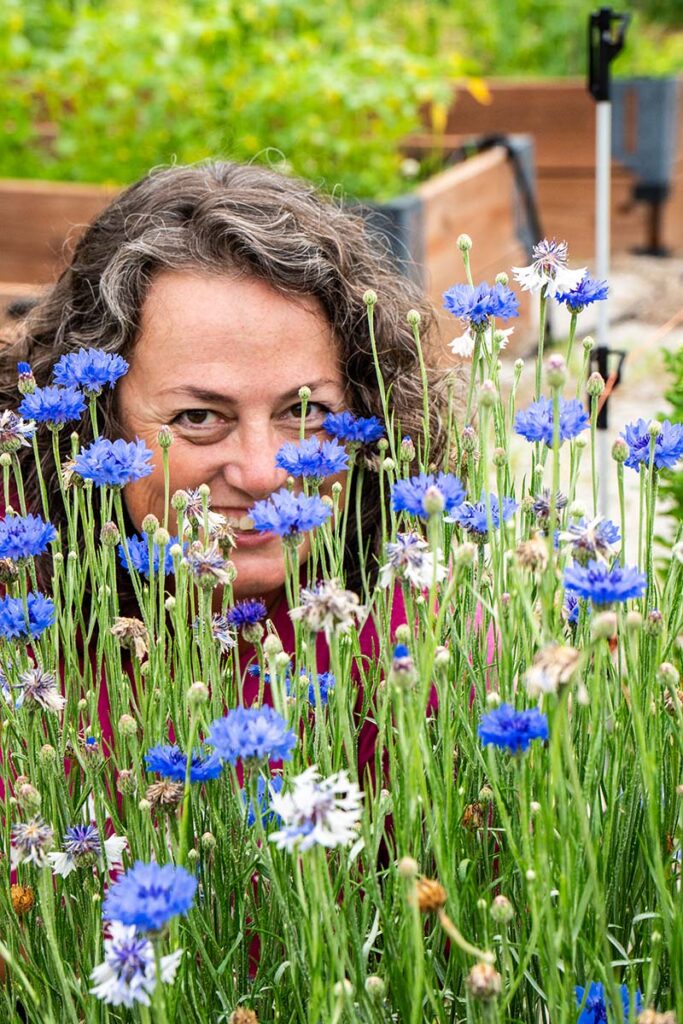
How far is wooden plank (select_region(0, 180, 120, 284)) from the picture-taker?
3.42m

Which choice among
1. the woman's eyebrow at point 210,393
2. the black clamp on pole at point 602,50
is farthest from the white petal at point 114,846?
the black clamp on pole at point 602,50

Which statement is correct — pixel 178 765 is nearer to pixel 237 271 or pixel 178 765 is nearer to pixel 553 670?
pixel 553 670

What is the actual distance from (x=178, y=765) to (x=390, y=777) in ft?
0.46

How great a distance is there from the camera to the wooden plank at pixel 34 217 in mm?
3418

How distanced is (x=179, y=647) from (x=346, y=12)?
14.5ft

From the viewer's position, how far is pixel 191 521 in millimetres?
1024

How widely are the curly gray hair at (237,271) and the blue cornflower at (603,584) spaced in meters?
0.68

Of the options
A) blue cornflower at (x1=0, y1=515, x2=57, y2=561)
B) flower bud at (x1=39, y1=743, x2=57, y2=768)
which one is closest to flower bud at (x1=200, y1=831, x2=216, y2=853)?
flower bud at (x1=39, y1=743, x2=57, y2=768)

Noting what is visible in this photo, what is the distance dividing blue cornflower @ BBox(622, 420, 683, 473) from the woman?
1.23ft

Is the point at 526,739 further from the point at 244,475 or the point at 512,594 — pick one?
the point at 244,475

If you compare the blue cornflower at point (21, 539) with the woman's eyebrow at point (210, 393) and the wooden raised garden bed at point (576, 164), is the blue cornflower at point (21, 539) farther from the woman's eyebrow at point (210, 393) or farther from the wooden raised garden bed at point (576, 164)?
the wooden raised garden bed at point (576, 164)

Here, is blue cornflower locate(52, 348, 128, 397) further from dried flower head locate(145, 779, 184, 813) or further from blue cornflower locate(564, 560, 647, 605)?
blue cornflower locate(564, 560, 647, 605)

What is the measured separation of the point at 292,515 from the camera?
801 millimetres

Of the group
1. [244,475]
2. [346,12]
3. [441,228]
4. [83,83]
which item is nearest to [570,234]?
[346,12]
